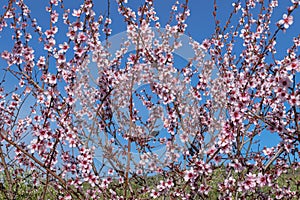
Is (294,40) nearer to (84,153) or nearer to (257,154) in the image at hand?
(257,154)

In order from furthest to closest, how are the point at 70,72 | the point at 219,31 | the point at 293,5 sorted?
the point at 219,31
the point at 70,72
the point at 293,5

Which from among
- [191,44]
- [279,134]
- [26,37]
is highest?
[191,44]

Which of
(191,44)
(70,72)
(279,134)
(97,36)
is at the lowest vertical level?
(279,134)

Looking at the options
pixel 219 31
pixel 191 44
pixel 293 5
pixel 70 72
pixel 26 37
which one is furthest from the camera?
pixel 191 44

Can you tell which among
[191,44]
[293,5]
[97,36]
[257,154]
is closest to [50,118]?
[97,36]

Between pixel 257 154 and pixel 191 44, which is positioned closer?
pixel 257 154

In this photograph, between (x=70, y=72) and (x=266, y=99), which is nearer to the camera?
(x=70, y=72)

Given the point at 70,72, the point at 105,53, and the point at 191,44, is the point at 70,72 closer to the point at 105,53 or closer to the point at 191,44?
the point at 105,53

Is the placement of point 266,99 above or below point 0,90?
below

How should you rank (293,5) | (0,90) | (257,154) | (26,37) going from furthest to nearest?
(0,90) → (26,37) → (257,154) → (293,5)

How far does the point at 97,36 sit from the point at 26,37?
0.89 metres

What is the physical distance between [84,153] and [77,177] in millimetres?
291

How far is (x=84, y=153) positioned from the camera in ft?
12.6

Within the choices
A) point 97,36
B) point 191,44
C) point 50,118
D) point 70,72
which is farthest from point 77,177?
point 191,44
